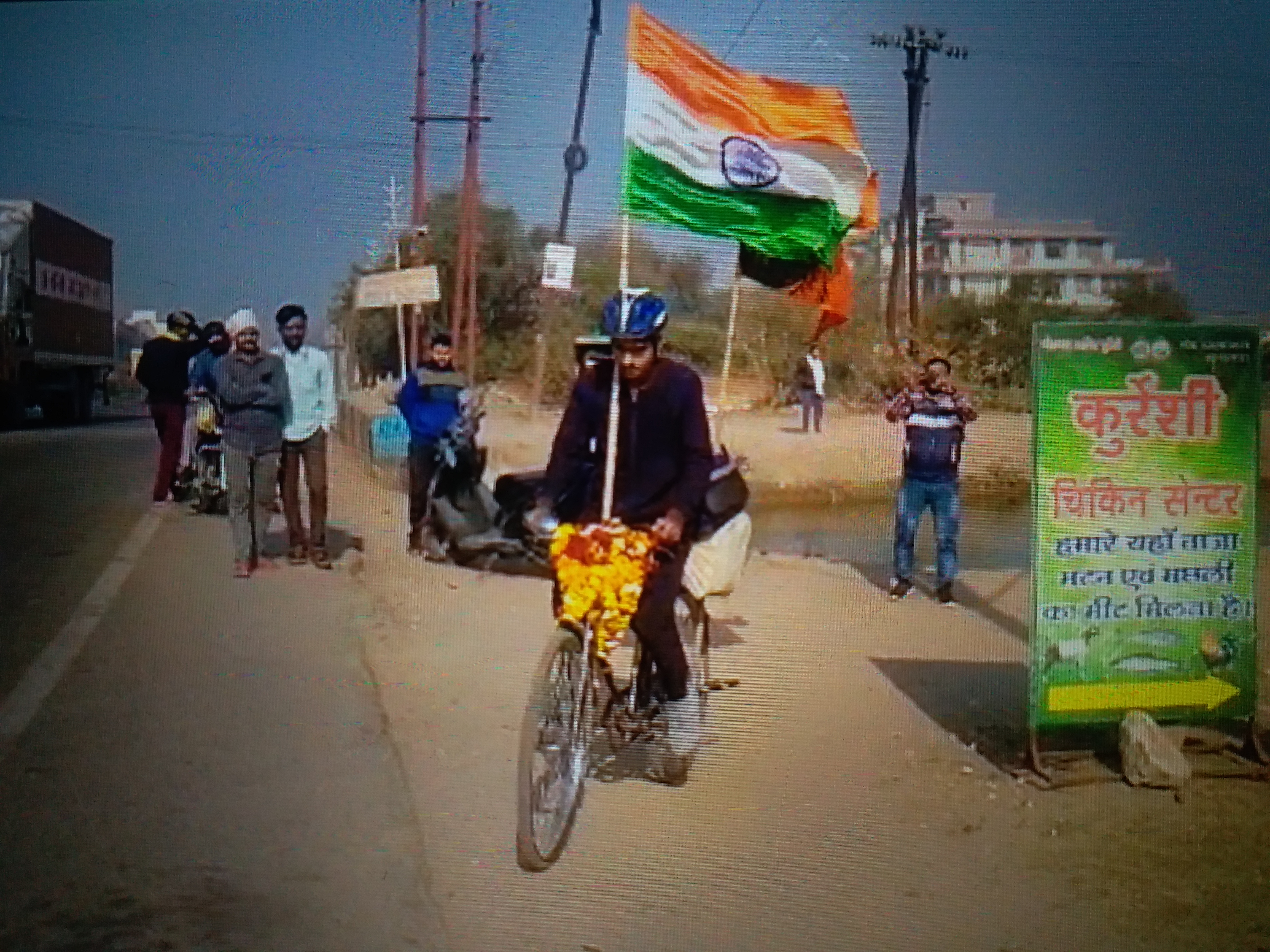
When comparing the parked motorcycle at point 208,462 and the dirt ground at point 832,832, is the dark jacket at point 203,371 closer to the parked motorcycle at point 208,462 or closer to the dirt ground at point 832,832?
the parked motorcycle at point 208,462

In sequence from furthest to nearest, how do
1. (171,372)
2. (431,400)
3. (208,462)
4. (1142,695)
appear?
1. (208,462)
2. (171,372)
3. (431,400)
4. (1142,695)

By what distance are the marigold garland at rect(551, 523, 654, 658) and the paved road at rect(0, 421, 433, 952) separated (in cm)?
88

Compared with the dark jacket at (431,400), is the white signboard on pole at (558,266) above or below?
above

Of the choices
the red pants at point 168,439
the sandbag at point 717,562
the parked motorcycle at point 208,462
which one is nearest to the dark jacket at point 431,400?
the parked motorcycle at point 208,462

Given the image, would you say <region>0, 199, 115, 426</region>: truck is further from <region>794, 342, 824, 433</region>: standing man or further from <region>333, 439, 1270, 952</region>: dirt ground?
<region>333, 439, 1270, 952</region>: dirt ground

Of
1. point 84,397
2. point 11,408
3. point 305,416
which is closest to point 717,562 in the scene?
point 305,416

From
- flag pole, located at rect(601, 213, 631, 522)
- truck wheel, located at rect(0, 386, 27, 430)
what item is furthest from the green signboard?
truck wheel, located at rect(0, 386, 27, 430)

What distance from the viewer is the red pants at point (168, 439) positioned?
1394cm

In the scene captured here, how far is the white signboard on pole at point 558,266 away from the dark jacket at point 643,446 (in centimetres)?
676

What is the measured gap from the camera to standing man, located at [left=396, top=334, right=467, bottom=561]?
1128 cm

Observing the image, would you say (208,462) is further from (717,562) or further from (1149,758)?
(1149,758)

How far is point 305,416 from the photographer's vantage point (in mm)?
10266

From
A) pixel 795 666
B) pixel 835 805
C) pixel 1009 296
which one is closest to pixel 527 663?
pixel 795 666

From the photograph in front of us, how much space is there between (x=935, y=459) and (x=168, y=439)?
7.31 m
